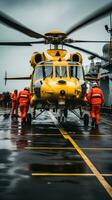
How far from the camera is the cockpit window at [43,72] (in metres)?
20.8

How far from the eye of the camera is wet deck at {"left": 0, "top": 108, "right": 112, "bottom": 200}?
23.4 ft

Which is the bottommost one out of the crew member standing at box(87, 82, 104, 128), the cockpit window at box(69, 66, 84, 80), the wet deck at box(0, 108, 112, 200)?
the wet deck at box(0, 108, 112, 200)

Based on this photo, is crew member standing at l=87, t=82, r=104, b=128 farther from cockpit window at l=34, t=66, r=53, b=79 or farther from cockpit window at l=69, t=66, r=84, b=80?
cockpit window at l=34, t=66, r=53, b=79

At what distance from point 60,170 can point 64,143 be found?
4683 mm

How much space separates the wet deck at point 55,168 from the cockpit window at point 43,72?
605cm

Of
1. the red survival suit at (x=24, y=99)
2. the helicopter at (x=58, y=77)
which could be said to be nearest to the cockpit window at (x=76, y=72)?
the helicopter at (x=58, y=77)

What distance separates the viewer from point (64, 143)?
45.2ft

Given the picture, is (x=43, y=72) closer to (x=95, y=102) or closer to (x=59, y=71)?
(x=59, y=71)

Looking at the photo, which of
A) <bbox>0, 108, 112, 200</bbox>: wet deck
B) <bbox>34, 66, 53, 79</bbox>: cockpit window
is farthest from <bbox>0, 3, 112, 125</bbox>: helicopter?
<bbox>0, 108, 112, 200</bbox>: wet deck

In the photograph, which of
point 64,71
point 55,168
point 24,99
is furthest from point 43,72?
point 55,168

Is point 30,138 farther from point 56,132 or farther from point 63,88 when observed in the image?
point 63,88

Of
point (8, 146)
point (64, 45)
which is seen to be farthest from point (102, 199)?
point (64, 45)

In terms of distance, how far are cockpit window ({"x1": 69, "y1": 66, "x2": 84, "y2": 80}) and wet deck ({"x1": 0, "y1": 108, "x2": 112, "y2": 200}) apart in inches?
241

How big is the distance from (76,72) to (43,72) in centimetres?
150
